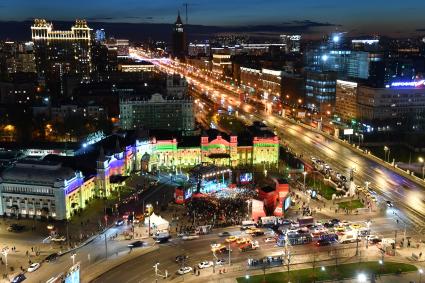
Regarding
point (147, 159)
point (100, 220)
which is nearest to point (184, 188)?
point (100, 220)

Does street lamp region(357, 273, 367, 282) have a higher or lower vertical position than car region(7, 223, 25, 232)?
lower

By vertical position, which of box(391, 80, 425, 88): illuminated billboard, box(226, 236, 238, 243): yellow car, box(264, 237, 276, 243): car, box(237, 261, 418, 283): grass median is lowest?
box(237, 261, 418, 283): grass median

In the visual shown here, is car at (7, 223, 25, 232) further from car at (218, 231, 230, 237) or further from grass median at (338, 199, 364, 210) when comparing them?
grass median at (338, 199, 364, 210)

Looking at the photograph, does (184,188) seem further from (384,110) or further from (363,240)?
(384,110)

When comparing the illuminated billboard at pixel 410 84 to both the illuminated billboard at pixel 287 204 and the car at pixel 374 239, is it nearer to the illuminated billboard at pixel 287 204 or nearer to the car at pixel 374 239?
the illuminated billboard at pixel 287 204

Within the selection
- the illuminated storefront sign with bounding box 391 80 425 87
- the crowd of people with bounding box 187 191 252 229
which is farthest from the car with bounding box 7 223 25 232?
the illuminated storefront sign with bounding box 391 80 425 87

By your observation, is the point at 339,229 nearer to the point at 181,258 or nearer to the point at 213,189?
the point at 181,258
